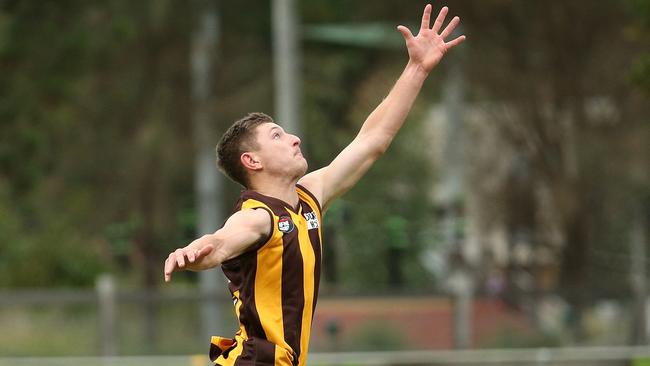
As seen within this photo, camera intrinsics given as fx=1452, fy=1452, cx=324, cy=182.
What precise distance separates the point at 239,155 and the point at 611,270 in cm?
1939

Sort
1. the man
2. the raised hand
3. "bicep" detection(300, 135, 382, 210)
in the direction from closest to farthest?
1. the man
2. "bicep" detection(300, 135, 382, 210)
3. the raised hand

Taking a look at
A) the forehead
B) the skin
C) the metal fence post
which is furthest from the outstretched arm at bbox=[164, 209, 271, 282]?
the metal fence post

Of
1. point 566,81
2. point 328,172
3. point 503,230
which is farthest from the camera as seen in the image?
point 503,230

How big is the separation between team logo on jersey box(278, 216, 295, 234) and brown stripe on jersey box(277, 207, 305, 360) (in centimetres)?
2

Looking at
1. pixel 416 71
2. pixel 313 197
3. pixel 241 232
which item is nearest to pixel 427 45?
pixel 416 71

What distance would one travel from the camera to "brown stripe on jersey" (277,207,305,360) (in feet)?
19.7

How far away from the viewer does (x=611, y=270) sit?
2478 cm

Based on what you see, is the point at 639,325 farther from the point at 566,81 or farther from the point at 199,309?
the point at 199,309

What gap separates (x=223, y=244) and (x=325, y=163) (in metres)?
19.8

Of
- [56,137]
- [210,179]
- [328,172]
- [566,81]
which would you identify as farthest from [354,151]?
[56,137]

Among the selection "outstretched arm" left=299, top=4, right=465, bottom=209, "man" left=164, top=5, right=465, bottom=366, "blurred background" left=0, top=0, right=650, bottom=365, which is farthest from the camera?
"blurred background" left=0, top=0, right=650, bottom=365

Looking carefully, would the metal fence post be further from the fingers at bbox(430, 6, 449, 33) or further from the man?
the man

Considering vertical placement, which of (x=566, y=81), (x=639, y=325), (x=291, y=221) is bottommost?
(x=639, y=325)

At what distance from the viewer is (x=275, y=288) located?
19.8 ft
